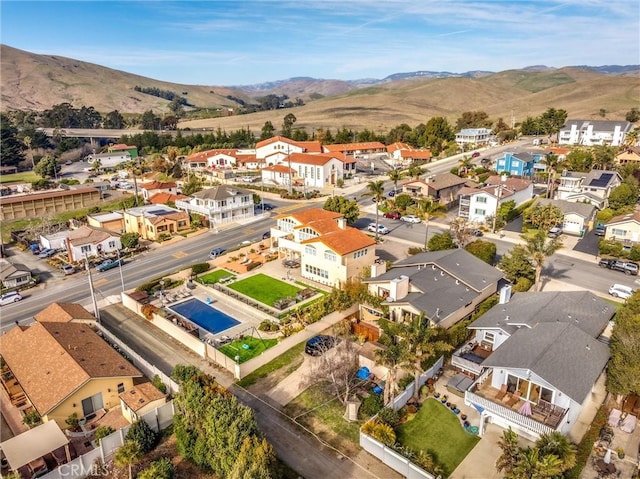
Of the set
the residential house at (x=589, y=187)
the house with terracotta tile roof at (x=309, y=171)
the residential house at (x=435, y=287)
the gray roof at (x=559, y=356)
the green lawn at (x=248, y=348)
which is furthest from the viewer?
the house with terracotta tile roof at (x=309, y=171)

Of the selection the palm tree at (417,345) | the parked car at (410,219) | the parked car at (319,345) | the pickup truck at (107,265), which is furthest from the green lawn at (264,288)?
the parked car at (410,219)

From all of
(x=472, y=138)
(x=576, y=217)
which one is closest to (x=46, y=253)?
(x=576, y=217)

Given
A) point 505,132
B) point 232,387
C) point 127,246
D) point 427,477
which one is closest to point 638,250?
point 427,477

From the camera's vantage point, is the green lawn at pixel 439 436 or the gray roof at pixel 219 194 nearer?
the green lawn at pixel 439 436

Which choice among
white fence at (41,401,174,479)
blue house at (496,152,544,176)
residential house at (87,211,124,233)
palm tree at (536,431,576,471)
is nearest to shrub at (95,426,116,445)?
white fence at (41,401,174,479)

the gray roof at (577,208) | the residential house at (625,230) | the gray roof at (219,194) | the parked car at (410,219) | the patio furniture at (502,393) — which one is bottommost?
the parked car at (410,219)

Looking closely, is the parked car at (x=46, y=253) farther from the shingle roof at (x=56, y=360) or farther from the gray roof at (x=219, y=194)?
the shingle roof at (x=56, y=360)

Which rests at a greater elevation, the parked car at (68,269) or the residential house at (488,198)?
the residential house at (488,198)

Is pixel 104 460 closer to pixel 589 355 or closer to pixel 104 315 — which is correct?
pixel 104 315
